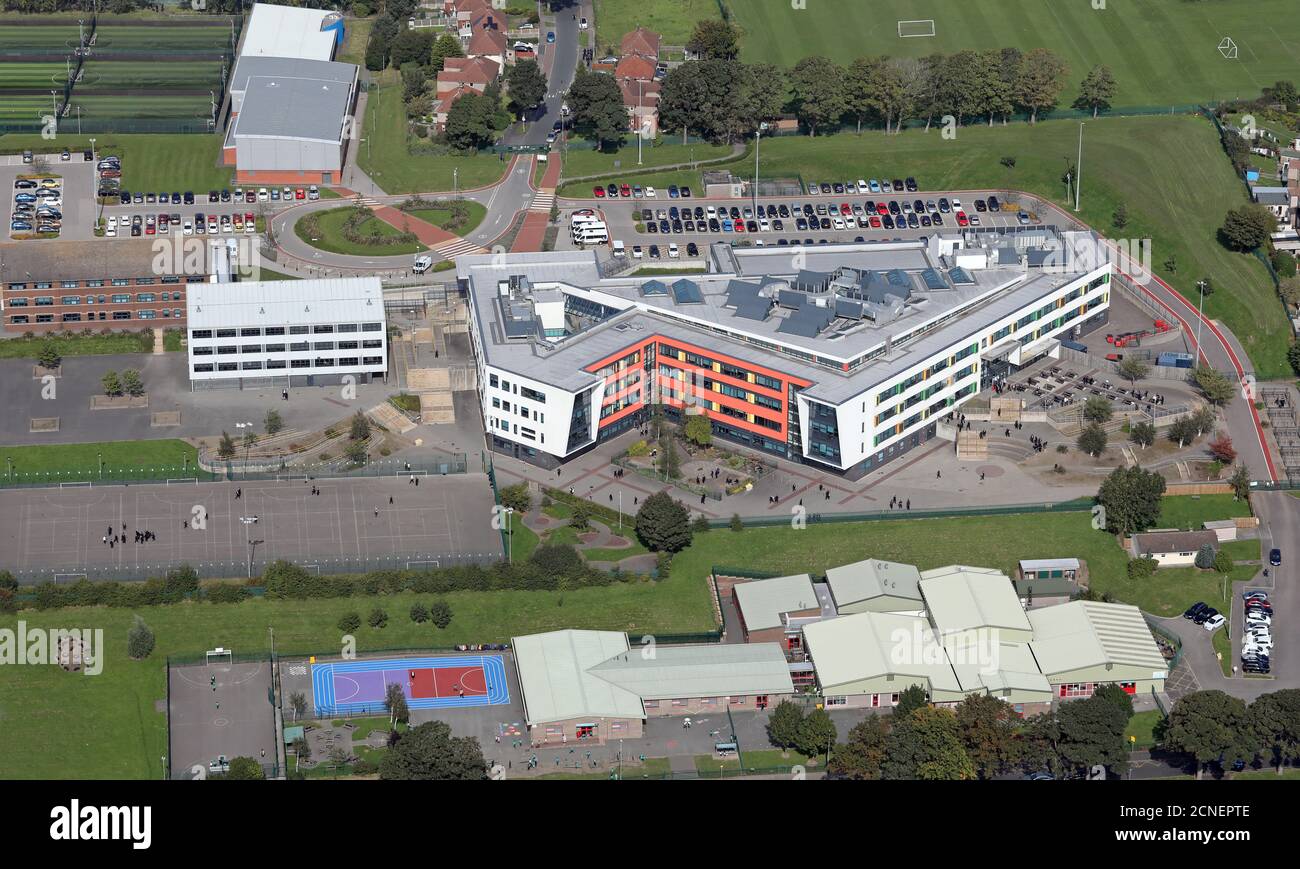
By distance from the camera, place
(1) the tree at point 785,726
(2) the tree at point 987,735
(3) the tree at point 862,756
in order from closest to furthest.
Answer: (3) the tree at point 862,756 < (2) the tree at point 987,735 < (1) the tree at point 785,726

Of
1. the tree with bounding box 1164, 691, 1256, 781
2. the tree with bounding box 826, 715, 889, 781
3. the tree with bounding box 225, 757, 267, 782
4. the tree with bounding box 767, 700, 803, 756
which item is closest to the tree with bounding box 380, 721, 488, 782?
the tree with bounding box 225, 757, 267, 782

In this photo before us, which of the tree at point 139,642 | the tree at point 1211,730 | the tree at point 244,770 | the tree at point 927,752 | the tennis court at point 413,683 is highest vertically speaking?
the tree at point 1211,730

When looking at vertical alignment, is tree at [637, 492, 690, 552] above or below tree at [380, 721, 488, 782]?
above

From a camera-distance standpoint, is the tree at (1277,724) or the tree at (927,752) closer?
the tree at (927,752)

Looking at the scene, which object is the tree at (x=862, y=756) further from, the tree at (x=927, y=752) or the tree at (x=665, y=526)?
the tree at (x=665, y=526)

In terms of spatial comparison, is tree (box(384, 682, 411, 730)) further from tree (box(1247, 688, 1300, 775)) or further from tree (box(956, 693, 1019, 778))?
tree (box(1247, 688, 1300, 775))

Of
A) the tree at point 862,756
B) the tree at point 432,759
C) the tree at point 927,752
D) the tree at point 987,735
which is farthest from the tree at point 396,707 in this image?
the tree at point 987,735

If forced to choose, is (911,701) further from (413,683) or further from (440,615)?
(413,683)

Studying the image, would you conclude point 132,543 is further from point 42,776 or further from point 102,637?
point 42,776
